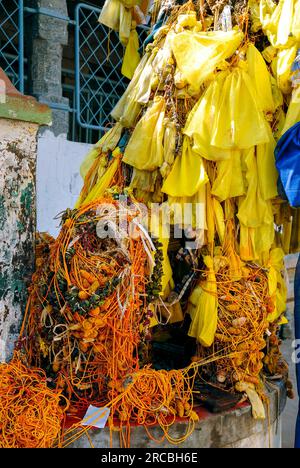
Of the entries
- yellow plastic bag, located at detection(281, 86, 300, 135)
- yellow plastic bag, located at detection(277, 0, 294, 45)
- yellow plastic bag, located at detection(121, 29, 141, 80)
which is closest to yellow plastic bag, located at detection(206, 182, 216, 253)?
yellow plastic bag, located at detection(281, 86, 300, 135)

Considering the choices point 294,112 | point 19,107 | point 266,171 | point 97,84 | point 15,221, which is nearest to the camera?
point 19,107

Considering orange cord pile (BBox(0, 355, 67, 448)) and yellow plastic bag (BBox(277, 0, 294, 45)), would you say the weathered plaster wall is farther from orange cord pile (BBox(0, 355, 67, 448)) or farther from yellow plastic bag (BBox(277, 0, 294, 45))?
yellow plastic bag (BBox(277, 0, 294, 45))

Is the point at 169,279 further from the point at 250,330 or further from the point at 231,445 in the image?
the point at 231,445

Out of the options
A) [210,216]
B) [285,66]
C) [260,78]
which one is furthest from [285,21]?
[210,216]

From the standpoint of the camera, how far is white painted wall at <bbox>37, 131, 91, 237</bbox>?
19.6ft

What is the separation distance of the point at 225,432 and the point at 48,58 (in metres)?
4.43

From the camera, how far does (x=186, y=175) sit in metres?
3.60

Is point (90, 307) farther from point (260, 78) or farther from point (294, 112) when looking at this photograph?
point (260, 78)

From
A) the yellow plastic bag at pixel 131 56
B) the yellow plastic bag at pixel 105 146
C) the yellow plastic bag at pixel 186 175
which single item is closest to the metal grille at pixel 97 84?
the yellow plastic bag at pixel 131 56

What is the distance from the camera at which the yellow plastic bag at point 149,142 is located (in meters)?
3.74

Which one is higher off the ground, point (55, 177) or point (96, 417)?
point (55, 177)

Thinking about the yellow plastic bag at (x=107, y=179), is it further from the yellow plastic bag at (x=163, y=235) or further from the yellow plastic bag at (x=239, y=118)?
the yellow plastic bag at (x=239, y=118)

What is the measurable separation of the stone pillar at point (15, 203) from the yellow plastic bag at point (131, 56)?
1.56 m
